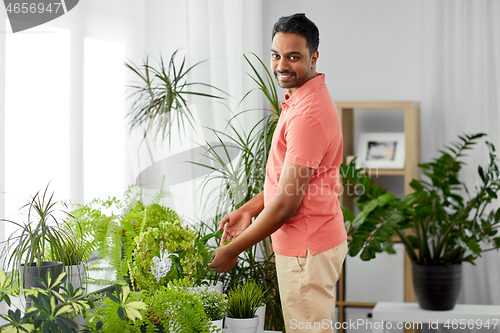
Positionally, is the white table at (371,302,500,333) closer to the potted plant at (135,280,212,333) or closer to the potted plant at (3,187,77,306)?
the potted plant at (135,280,212,333)

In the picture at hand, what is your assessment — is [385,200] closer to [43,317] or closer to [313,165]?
[313,165]

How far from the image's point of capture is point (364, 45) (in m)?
3.33

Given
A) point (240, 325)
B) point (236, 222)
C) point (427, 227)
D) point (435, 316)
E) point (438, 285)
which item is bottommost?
point (435, 316)

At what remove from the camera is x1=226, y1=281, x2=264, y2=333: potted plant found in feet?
4.16

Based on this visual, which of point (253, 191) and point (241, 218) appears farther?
point (253, 191)

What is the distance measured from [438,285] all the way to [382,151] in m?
0.96

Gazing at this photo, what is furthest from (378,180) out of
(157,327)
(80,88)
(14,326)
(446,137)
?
(14,326)

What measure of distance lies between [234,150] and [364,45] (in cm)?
139

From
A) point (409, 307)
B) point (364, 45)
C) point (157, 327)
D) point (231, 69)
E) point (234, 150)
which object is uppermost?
point (364, 45)

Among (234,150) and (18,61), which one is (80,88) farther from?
(234,150)

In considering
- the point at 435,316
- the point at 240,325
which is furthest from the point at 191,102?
the point at 435,316

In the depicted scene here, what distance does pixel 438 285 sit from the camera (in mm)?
2449

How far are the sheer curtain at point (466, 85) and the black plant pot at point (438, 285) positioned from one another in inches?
29.4

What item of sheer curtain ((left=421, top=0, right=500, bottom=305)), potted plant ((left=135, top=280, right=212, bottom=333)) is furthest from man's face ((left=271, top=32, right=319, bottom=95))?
sheer curtain ((left=421, top=0, right=500, bottom=305))
